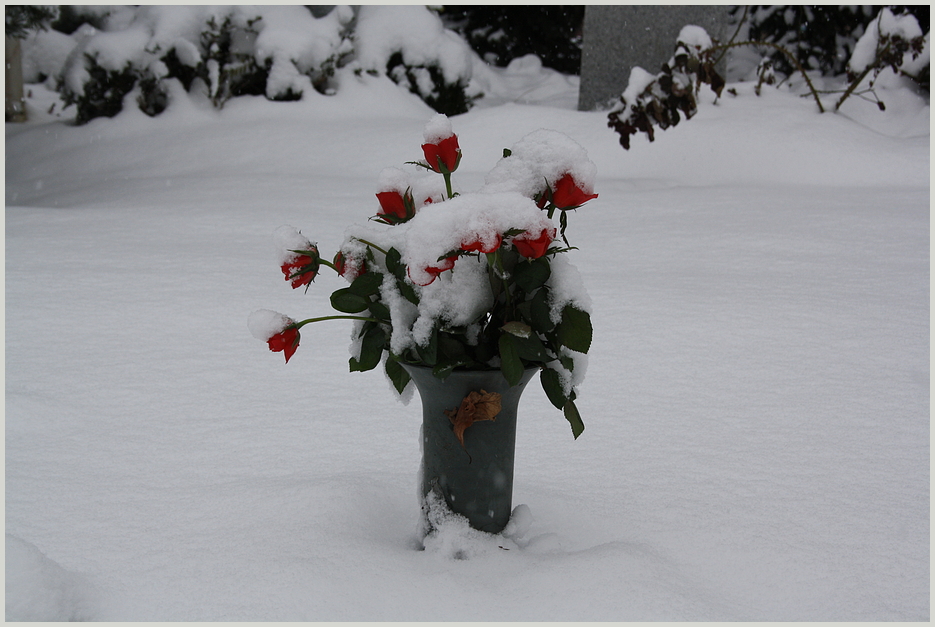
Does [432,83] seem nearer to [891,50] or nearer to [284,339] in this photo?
[891,50]

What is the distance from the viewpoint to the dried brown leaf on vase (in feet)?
3.71

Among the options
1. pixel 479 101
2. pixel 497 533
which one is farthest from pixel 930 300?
pixel 479 101

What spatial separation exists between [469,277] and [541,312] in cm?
12

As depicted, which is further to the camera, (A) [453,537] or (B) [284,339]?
(A) [453,537]

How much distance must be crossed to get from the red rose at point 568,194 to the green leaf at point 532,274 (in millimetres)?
89

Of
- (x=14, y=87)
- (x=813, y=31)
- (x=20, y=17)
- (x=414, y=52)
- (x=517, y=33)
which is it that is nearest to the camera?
(x=20, y=17)

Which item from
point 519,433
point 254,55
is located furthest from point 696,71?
point 254,55

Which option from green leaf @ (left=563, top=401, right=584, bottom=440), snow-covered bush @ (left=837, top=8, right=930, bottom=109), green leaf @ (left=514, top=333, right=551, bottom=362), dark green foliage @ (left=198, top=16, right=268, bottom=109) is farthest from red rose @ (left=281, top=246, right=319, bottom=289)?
dark green foliage @ (left=198, top=16, right=268, bottom=109)

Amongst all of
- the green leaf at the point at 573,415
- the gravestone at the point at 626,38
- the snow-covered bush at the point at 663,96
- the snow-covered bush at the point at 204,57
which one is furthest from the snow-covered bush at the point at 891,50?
the green leaf at the point at 573,415

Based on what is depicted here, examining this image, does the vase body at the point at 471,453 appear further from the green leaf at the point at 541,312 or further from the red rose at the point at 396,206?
the red rose at the point at 396,206

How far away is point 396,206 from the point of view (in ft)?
3.85

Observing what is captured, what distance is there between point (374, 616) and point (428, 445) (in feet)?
0.91

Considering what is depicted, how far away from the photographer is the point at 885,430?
1.72m

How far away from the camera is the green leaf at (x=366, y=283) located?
1147 mm
